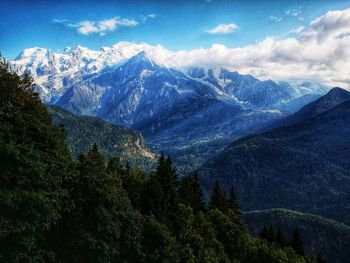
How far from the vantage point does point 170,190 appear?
248 ft

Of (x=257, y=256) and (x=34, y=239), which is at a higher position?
(x=34, y=239)

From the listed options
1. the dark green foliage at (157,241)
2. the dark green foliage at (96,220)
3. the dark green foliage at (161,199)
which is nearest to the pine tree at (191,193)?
the dark green foliage at (161,199)

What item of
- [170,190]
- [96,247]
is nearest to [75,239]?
[96,247]

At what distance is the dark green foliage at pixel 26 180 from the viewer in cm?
4228

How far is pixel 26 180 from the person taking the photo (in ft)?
142

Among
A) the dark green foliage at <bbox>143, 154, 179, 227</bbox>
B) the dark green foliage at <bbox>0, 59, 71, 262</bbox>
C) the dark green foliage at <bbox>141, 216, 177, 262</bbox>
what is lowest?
the dark green foliage at <bbox>141, 216, 177, 262</bbox>

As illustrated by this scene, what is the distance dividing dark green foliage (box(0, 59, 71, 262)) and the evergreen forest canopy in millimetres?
87

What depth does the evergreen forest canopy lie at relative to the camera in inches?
1693

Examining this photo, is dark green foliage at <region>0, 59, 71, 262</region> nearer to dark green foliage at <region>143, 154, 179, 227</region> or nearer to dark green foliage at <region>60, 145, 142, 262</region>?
dark green foliage at <region>60, 145, 142, 262</region>

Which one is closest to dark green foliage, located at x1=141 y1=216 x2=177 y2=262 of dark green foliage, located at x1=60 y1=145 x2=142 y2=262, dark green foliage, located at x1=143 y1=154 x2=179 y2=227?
dark green foliage, located at x1=60 y1=145 x2=142 y2=262

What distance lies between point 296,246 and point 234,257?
60.1 meters

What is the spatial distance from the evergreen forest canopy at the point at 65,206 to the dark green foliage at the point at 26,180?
87mm

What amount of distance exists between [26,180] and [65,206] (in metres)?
7.94

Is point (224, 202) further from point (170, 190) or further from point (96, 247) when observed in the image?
point (96, 247)
